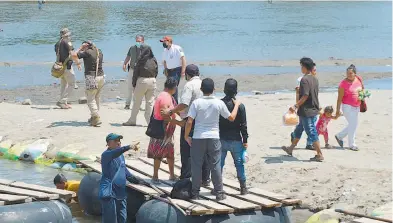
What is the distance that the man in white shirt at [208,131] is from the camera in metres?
11.1

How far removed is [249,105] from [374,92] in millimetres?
4717

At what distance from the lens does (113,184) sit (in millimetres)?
11258

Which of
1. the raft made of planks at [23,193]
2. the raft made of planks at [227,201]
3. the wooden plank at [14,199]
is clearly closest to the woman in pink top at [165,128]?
the raft made of planks at [227,201]

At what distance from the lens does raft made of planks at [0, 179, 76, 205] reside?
11414 mm

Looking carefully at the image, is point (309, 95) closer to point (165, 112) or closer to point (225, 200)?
point (165, 112)

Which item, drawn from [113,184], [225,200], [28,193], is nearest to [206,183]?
[225,200]

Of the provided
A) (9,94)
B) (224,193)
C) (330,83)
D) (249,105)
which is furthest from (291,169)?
(330,83)

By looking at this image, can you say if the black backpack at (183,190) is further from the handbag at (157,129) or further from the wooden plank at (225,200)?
the handbag at (157,129)

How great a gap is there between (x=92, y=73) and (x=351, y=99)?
517 cm

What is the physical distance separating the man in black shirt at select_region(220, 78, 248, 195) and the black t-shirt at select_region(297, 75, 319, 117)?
3.04m

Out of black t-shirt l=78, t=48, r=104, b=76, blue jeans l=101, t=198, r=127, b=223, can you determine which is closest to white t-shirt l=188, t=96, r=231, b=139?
blue jeans l=101, t=198, r=127, b=223

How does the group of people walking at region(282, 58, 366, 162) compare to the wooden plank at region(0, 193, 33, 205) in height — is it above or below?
above

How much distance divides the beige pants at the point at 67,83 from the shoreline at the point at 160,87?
2.44m

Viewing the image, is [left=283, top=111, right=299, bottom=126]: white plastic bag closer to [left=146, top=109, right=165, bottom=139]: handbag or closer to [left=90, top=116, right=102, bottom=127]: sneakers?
[left=146, top=109, right=165, bottom=139]: handbag
